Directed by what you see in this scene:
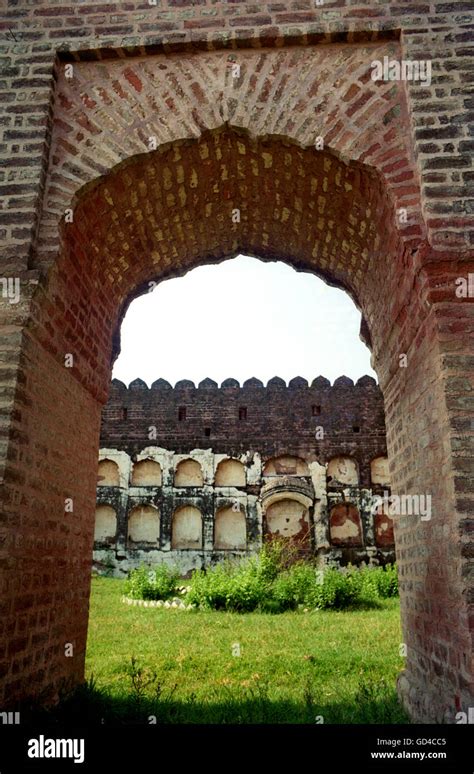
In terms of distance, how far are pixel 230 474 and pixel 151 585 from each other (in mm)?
6111

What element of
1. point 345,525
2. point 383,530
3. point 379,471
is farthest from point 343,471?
point 383,530

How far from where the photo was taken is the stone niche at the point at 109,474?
19.1 m

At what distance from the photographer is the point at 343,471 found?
738 inches

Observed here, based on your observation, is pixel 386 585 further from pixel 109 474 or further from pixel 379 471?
pixel 109 474

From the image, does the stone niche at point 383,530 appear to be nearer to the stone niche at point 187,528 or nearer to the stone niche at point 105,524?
the stone niche at point 187,528

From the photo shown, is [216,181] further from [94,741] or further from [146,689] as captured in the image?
[146,689]

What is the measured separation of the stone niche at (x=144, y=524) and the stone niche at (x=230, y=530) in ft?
6.57

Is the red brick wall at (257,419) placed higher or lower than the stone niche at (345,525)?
higher

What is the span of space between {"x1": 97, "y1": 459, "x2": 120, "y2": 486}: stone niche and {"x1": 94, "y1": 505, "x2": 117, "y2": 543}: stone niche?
2.65 feet

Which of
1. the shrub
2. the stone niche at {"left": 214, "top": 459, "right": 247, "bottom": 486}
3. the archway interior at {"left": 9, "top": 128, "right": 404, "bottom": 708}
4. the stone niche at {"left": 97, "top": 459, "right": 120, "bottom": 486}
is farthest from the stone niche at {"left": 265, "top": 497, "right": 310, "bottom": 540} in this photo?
the archway interior at {"left": 9, "top": 128, "right": 404, "bottom": 708}

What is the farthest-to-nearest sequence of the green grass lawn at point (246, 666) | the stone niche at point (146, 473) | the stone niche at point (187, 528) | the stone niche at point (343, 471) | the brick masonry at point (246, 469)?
the stone niche at point (146, 473) < the stone niche at point (343, 471) < the stone niche at point (187, 528) < the brick masonry at point (246, 469) < the green grass lawn at point (246, 666)

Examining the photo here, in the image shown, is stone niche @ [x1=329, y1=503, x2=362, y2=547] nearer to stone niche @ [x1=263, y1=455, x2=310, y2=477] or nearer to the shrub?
stone niche @ [x1=263, y1=455, x2=310, y2=477]

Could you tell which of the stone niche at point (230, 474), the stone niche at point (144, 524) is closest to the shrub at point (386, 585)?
the stone niche at point (230, 474)

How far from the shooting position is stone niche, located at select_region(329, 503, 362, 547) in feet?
58.7
